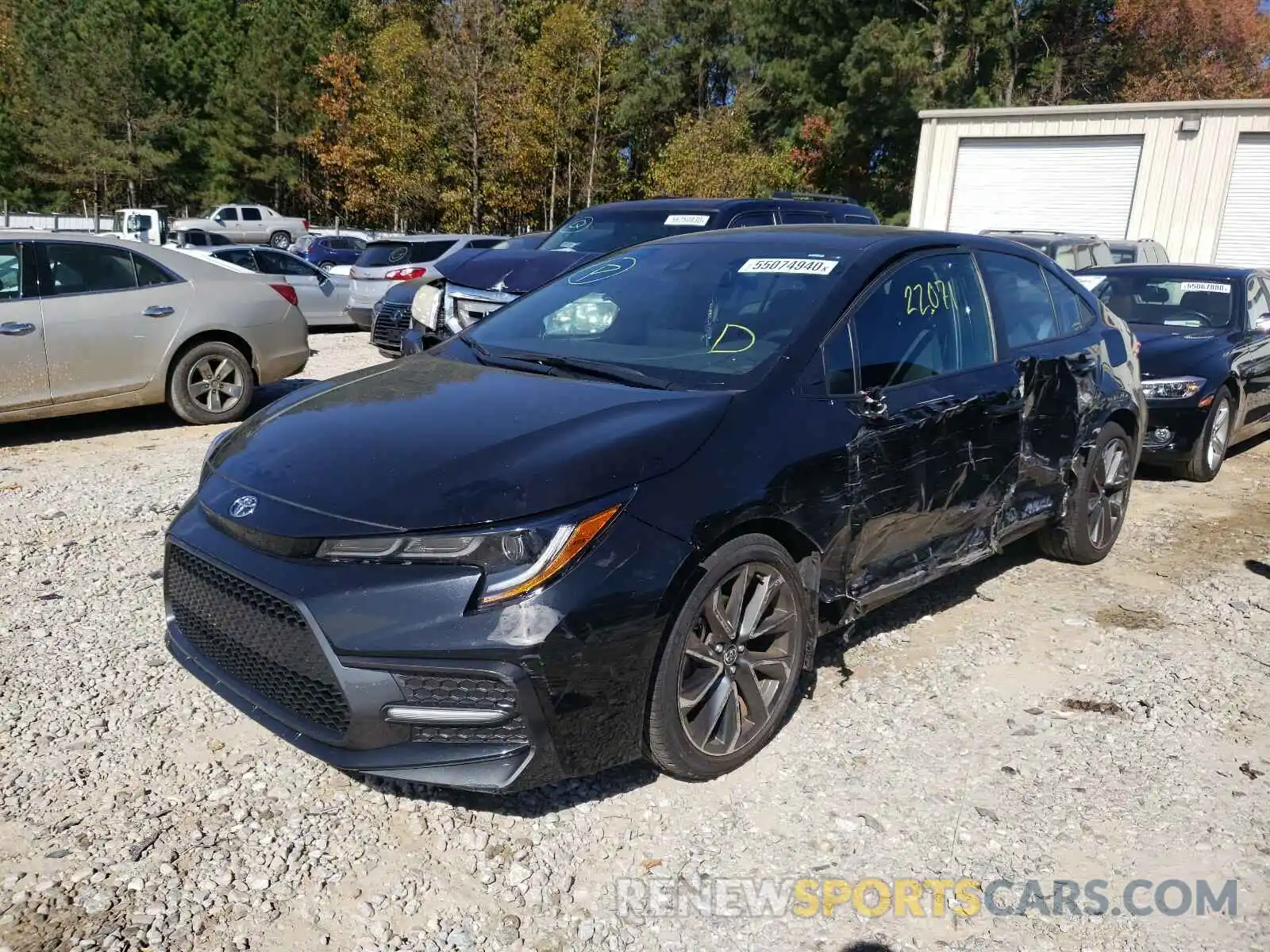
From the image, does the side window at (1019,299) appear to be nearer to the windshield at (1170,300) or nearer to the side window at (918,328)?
the side window at (918,328)

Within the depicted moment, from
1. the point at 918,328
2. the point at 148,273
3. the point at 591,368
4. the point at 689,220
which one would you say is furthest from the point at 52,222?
the point at 918,328

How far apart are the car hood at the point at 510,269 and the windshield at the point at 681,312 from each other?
3770 mm

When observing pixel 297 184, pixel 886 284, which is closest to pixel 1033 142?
pixel 886 284

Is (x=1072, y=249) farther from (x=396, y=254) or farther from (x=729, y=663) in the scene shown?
(x=729, y=663)

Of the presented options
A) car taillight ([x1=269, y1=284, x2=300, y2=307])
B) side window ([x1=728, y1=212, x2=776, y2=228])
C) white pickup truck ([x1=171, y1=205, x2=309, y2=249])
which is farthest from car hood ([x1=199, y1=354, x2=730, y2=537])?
white pickup truck ([x1=171, y1=205, x2=309, y2=249])

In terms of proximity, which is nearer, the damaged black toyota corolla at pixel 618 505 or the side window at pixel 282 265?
the damaged black toyota corolla at pixel 618 505

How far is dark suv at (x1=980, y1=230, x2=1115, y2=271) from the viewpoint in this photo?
11.7 m

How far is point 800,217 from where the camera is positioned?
29.2 feet

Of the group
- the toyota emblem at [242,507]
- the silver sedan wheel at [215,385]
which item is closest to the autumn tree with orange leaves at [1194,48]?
the silver sedan wheel at [215,385]

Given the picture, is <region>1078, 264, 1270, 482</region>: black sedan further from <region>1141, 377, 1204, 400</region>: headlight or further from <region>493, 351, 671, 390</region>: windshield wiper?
<region>493, 351, 671, 390</region>: windshield wiper

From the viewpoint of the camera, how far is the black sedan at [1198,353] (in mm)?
7125

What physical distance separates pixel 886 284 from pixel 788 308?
1.45ft

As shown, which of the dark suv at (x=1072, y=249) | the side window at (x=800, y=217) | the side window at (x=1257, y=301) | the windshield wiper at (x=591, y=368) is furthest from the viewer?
the dark suv at (x=1072, y=249)

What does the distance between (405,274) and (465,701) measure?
1236cm
